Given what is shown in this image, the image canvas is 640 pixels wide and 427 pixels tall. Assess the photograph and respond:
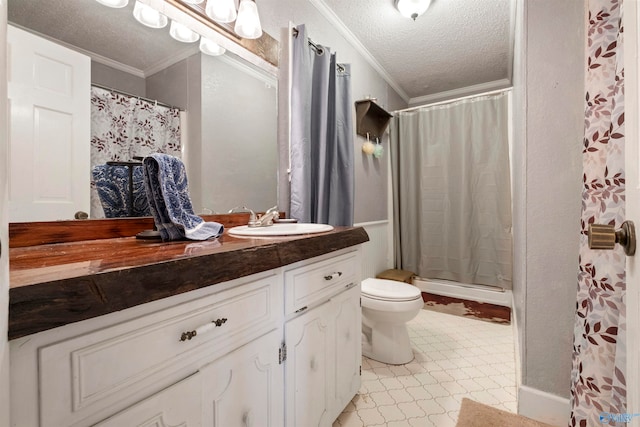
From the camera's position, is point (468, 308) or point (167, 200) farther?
point (468, 308)

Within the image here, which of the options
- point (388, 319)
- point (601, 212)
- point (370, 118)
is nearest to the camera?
point (601, 212)

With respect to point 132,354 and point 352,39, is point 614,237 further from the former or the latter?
point 352,39

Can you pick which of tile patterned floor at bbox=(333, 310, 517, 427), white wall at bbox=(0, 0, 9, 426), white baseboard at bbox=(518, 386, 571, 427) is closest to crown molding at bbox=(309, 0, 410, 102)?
white wall at bbox=(0, 0, 9, 426)

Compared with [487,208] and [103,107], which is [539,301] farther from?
[103,107]

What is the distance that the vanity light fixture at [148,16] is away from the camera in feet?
3.31

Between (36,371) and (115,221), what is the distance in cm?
65

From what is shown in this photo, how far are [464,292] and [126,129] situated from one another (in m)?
2.76

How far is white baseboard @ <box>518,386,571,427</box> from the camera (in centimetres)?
119

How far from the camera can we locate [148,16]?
1.04m

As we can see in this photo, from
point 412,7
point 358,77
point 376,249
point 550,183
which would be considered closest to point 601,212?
point 550,183

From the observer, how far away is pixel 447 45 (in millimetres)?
2391

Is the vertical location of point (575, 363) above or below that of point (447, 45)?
below

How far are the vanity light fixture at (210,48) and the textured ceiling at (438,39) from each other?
104cm

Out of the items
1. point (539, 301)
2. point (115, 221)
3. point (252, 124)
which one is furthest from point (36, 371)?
point (539, 301)
